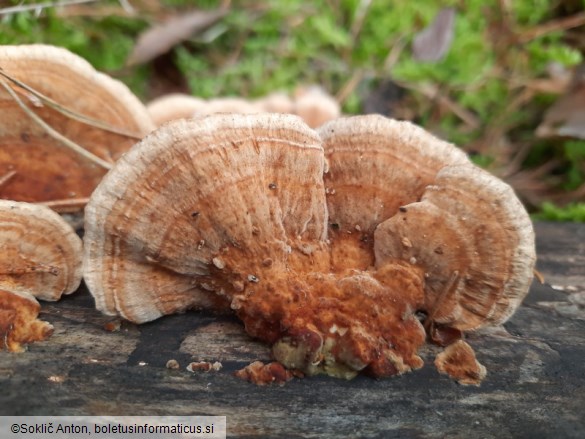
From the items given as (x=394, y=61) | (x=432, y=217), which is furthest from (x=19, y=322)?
(x=394, y=61)

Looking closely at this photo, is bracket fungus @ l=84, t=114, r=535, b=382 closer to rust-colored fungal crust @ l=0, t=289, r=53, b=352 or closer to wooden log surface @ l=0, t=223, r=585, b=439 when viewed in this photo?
wooden log surface @ l=0, t=223, r=585, b=439

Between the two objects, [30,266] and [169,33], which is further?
[169,33]

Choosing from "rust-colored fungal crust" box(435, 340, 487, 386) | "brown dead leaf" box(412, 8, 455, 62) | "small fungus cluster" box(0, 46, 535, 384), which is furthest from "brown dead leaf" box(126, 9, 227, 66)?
"rust-colored fungal crust" box(435, 340, 487, 386)

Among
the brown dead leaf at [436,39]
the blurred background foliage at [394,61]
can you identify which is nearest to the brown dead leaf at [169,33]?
the blurred background foliage at [394,61]

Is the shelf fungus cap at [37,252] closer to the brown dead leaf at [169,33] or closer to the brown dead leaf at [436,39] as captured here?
the brown dead leaf at [169,33]

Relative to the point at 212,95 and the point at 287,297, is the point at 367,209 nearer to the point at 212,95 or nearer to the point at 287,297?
the point at 287,297

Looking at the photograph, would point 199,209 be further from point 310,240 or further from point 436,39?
point 436,39

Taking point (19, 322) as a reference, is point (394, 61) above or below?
above
